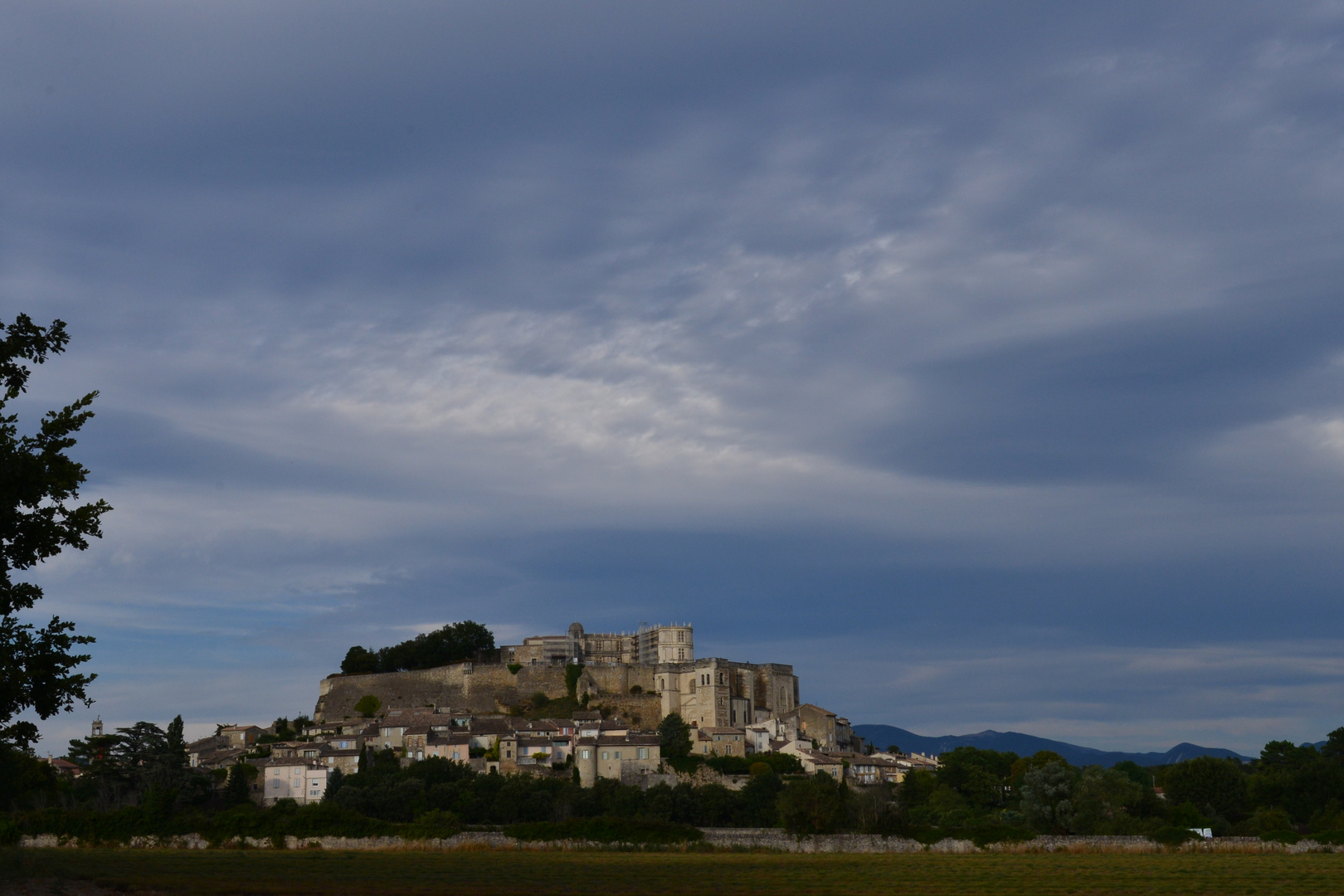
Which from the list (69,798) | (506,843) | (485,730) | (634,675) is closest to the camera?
(506,843)

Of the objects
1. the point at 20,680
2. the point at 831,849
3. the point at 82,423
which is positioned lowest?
the point at 831,849

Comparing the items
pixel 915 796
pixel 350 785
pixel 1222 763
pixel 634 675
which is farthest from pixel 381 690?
pixel 1222 763

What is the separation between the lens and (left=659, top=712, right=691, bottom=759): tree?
8781cm

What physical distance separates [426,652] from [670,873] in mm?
82547

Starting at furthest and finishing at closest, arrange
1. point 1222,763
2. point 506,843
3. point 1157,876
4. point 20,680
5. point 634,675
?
point 634,675 → point 1222,763 → point 506,843 → point 1157,876 → point 20,680

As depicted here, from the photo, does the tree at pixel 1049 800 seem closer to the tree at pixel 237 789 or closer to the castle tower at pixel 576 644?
the tree at pixel 237 789

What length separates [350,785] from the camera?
7306 cm

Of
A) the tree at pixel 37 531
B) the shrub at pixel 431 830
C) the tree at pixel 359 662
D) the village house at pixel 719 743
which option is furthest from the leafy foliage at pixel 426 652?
the tree at pixel 37 531

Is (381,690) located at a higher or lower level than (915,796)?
higher

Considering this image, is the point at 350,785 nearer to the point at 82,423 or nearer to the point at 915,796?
the point at 915,796

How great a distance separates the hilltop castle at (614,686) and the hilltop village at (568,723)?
11cm

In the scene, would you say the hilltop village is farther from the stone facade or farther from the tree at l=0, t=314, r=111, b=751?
the tree at l=0, t=314, r=111, b=751

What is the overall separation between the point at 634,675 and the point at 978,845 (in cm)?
5777

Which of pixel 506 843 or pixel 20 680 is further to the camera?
pixel 506 843
